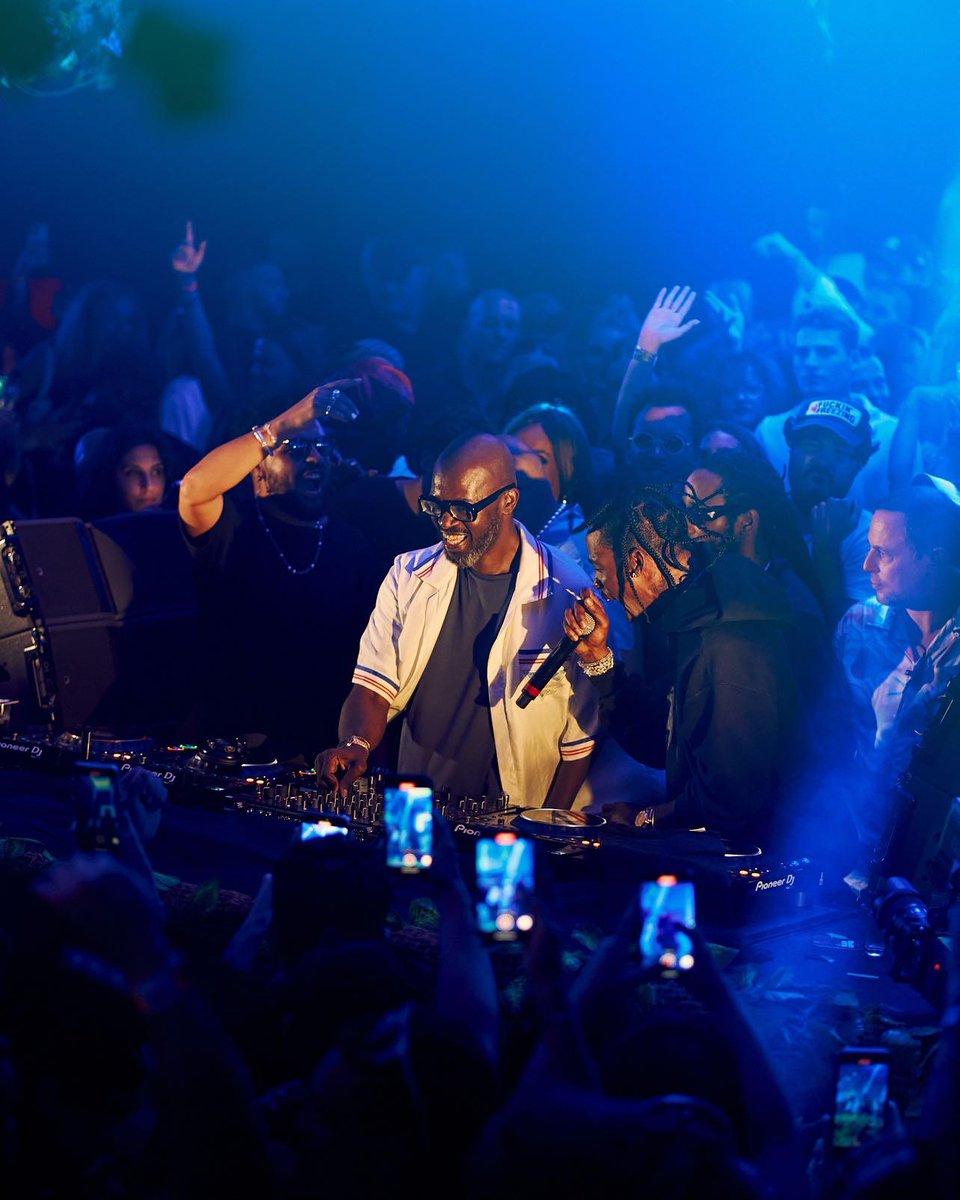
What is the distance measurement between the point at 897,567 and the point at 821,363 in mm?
926

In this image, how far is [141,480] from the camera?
645cm

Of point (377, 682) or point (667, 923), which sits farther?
Answer: point (377, 682)

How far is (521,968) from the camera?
3123 mm

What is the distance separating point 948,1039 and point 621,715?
2.79 m

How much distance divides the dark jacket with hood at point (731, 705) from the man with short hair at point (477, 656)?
0.77 metres

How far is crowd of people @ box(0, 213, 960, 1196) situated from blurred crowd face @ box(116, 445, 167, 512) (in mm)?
19

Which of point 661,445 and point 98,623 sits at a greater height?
point 661,445

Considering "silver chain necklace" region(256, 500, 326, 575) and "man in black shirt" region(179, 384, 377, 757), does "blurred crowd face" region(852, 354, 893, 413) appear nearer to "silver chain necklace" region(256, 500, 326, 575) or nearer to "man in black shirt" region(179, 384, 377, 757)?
"man in black shirt" region(179, 384, 377, 757)

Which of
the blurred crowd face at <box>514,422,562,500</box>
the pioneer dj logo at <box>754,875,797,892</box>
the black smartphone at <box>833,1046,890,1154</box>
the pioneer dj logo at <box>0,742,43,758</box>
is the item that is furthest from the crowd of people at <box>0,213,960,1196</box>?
the pioneer dj logo at <box>0,742,43,758</box>

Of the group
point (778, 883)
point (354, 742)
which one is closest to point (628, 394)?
point (354, 742)

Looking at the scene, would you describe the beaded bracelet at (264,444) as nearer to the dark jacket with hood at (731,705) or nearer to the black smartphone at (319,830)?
the dark jacket with hood at (731,705)

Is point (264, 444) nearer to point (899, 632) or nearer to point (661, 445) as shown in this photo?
point (661, 445)

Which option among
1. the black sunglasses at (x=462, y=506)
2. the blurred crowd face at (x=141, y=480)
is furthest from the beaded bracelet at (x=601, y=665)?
the blurred crowd face at (x=141, y=480)

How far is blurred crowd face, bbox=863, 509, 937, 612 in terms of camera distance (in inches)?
185
